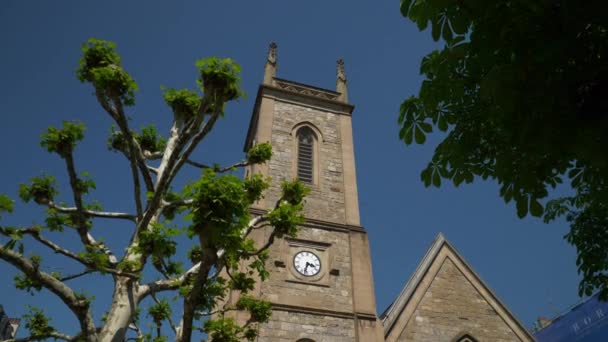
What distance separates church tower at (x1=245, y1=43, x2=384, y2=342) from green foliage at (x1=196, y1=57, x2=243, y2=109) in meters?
7.52

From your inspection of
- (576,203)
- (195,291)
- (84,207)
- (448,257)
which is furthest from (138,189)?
(448,257)

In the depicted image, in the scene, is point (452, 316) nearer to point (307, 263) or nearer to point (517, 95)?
point (307, 263)

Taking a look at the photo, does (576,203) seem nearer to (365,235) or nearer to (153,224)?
(153,224)

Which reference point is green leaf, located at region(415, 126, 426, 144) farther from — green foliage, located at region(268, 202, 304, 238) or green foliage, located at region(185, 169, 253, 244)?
green foliage, located at region(268, 202, 304, 238)

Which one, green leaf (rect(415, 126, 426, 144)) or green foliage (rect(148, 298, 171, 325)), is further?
green foliage (rect(148, 298, 171, 325))

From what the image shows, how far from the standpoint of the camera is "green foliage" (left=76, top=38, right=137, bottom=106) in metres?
8.40

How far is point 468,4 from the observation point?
12.3 ft

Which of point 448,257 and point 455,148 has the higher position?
point 448,257

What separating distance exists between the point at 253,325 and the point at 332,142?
10.2m

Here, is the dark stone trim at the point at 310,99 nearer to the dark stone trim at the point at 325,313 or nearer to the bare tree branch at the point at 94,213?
the dark stone trim at the point at 325,313

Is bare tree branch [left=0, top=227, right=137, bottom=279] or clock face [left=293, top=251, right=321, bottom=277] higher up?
clock face [left=293, top=251, right=321, bottom=277]

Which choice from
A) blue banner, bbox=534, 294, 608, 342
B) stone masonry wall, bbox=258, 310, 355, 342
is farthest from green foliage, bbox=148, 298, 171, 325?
blue banner, bbox=534, 294, 608, 342

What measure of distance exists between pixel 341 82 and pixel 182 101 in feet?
51.7

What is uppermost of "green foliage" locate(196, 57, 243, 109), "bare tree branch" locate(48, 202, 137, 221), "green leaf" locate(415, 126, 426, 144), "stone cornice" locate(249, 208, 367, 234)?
"stone cornice" locate(249, 208, 367, 234)
